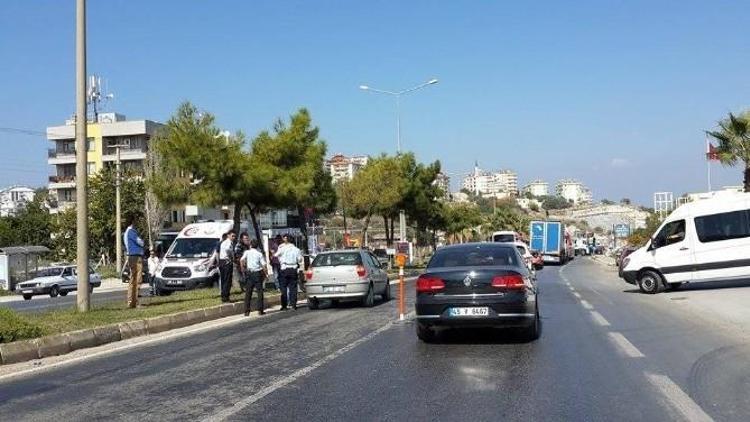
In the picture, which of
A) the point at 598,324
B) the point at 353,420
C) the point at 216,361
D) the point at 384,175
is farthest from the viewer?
the point at 384,175

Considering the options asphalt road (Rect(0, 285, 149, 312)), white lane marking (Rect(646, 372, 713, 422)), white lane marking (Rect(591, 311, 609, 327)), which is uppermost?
white lane marking (Rect(646, 372, 713, 422))

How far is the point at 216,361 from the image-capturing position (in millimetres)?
10602

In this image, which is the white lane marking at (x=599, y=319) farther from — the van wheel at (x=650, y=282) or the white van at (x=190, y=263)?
the white van at (x=190, y=263)

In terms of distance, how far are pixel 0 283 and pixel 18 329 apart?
3551 centimetres

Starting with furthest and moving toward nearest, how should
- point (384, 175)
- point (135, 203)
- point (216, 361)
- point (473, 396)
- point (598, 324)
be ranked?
point (135, 203)
point (384, 175)
point (598, 324)
point (216, 361)
point (473, 396)

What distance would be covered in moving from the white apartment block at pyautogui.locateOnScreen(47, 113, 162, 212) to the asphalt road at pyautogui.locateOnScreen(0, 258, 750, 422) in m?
75.2

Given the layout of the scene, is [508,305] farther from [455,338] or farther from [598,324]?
[598,324]

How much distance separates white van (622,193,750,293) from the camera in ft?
71.3

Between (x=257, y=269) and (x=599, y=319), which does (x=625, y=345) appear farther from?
(x=257, y=269)

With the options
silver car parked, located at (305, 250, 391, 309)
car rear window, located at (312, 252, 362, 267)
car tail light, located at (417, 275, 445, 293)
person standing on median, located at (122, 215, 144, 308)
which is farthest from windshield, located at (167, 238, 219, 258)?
car tail light, located at (417, 275, 445, 293)

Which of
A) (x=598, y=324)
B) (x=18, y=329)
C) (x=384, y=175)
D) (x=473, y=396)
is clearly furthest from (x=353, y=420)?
(x=384, y=175)

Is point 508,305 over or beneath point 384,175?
beneath

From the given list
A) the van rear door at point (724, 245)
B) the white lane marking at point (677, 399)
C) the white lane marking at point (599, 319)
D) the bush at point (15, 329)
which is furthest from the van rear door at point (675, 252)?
the bush at point (15, 329)

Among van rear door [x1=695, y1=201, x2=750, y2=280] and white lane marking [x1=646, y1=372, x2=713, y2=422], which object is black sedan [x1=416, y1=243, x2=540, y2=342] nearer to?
white lane marking [x1=646, y1=372, x2=713, y2=422]
